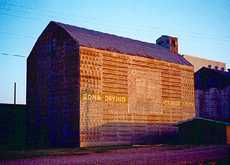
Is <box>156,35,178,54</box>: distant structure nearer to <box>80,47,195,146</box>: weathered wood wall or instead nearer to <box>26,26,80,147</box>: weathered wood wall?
<box>80,47,195,146</box>: weathered wood wall

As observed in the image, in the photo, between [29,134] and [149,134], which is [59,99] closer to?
[29,134]

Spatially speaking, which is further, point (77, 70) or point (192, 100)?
point (192, 100)

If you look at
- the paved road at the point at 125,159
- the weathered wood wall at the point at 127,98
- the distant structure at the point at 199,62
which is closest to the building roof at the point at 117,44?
the weathered wood wall at the point at 127,98

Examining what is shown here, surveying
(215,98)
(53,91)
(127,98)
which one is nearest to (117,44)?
(127,98)

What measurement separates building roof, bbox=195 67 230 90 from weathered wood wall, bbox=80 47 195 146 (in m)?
12.0

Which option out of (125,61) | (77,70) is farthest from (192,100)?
(77,70)

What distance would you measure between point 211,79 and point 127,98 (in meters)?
21.7

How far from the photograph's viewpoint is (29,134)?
100 feet

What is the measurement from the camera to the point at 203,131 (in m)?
31.6

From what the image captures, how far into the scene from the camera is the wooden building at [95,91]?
26469 mm

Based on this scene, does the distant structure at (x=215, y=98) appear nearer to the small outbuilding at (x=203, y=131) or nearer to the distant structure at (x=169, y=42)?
the distant structure at (x=169, y=42)

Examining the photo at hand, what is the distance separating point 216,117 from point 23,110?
86.4 ft

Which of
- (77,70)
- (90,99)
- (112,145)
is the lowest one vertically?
(112,145)

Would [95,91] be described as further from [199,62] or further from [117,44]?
[199,62]
